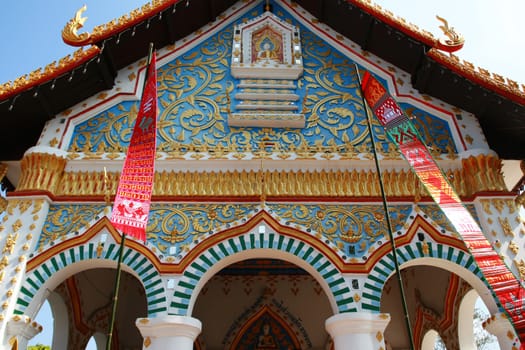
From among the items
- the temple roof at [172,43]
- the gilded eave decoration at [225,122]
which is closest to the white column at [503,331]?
the gilded eave decoration at [225,122]

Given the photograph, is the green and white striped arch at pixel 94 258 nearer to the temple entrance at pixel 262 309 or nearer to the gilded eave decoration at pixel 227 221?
the gilded eave decoration at pixel 227 221

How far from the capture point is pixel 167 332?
18.1ft

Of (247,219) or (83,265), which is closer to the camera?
(83,265)

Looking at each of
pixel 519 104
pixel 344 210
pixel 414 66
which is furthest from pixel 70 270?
pixel 519 104

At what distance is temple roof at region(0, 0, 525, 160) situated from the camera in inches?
264

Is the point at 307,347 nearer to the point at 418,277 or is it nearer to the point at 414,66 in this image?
the point at 418,277

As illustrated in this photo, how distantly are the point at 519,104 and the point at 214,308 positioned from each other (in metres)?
5.77

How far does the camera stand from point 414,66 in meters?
7.57

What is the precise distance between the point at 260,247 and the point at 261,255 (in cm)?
20

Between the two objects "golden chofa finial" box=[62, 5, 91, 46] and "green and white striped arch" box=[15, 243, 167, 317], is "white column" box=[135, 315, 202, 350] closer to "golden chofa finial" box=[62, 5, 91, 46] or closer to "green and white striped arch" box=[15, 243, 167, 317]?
"green and white striped arch" box=[15, 243, 167, 317]

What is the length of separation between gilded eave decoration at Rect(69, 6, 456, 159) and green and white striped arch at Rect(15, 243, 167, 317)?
4.67ft

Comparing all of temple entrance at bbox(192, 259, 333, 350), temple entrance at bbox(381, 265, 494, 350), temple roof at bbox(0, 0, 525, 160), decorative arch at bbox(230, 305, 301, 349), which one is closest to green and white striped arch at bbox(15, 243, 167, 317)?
temple roof at bbox(0, 0, 525, 160)

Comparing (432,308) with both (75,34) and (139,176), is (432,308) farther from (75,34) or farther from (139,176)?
(75,34)

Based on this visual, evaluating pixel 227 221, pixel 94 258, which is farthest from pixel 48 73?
pixel 227 221
